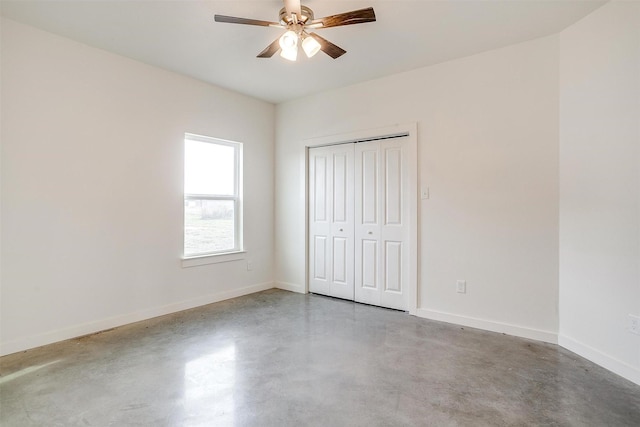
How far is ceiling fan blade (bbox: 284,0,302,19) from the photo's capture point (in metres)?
2.11

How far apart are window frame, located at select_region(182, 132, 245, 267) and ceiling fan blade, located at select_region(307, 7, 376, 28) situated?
2243mm

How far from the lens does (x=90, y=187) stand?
303cm

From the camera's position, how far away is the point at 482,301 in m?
3.18

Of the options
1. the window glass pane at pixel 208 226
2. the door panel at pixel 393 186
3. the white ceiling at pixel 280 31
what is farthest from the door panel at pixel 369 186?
the window glass pane at pixel 208 226

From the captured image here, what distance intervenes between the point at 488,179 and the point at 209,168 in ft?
10.6

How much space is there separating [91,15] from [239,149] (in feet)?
7.00

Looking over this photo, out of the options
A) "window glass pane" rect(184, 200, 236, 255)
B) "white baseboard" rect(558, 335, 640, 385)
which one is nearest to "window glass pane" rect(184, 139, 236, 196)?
"window glass pane" rect(184, 200, 236, 255)

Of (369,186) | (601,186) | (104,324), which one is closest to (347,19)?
(369,186)

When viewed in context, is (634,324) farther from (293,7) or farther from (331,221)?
(293,7)

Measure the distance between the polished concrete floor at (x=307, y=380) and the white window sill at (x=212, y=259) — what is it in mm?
767

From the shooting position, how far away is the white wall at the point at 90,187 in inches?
104

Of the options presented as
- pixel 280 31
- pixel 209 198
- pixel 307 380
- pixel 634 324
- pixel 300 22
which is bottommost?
pixel 307 380

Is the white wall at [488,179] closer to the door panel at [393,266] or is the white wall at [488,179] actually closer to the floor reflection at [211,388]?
the door panel at [393,266]

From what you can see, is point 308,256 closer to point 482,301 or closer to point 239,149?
point 239,149
